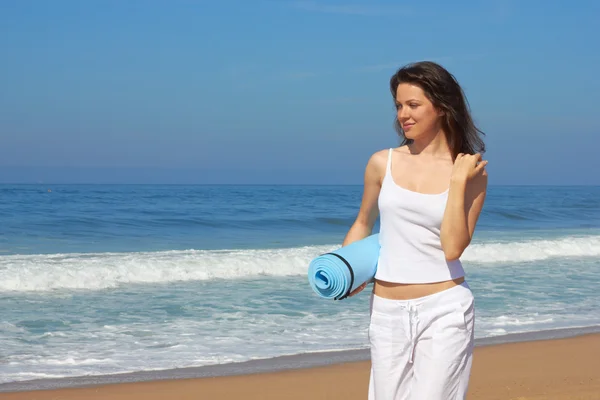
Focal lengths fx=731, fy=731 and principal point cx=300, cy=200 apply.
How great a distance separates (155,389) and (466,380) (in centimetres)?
370

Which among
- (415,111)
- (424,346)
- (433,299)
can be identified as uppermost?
(415,111)

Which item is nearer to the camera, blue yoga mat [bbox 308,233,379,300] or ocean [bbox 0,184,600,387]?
blue yoga mat [bbox 308,233,379,300]

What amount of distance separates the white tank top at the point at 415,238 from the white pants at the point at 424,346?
0.27 ft

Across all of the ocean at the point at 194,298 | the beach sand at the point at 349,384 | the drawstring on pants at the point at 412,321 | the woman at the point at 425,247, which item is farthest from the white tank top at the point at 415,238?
the ocean at the point at 194,298

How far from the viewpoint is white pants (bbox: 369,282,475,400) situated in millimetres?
2553

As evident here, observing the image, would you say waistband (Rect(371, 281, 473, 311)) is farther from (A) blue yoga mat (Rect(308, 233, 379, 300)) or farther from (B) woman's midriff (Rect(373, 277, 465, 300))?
(A) blue yoga mat (Rect(308, 233, 379, 300))

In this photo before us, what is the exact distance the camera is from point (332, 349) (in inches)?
285

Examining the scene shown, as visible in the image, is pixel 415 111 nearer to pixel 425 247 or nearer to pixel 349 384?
pixel 425 247

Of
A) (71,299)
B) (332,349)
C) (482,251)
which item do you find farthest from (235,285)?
(482,251)

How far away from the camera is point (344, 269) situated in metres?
2.61

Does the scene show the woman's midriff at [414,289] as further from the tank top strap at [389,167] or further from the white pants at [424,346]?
the tank top strap at [389,167]

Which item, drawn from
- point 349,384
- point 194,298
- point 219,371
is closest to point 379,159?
point 349,384

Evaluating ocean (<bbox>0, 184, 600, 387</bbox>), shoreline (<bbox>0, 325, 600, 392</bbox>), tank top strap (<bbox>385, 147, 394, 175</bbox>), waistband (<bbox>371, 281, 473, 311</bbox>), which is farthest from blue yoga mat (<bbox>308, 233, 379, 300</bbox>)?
ocean (<bbox>0, 184, 600, 387</bbox>)

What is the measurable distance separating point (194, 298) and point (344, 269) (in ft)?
27.0
